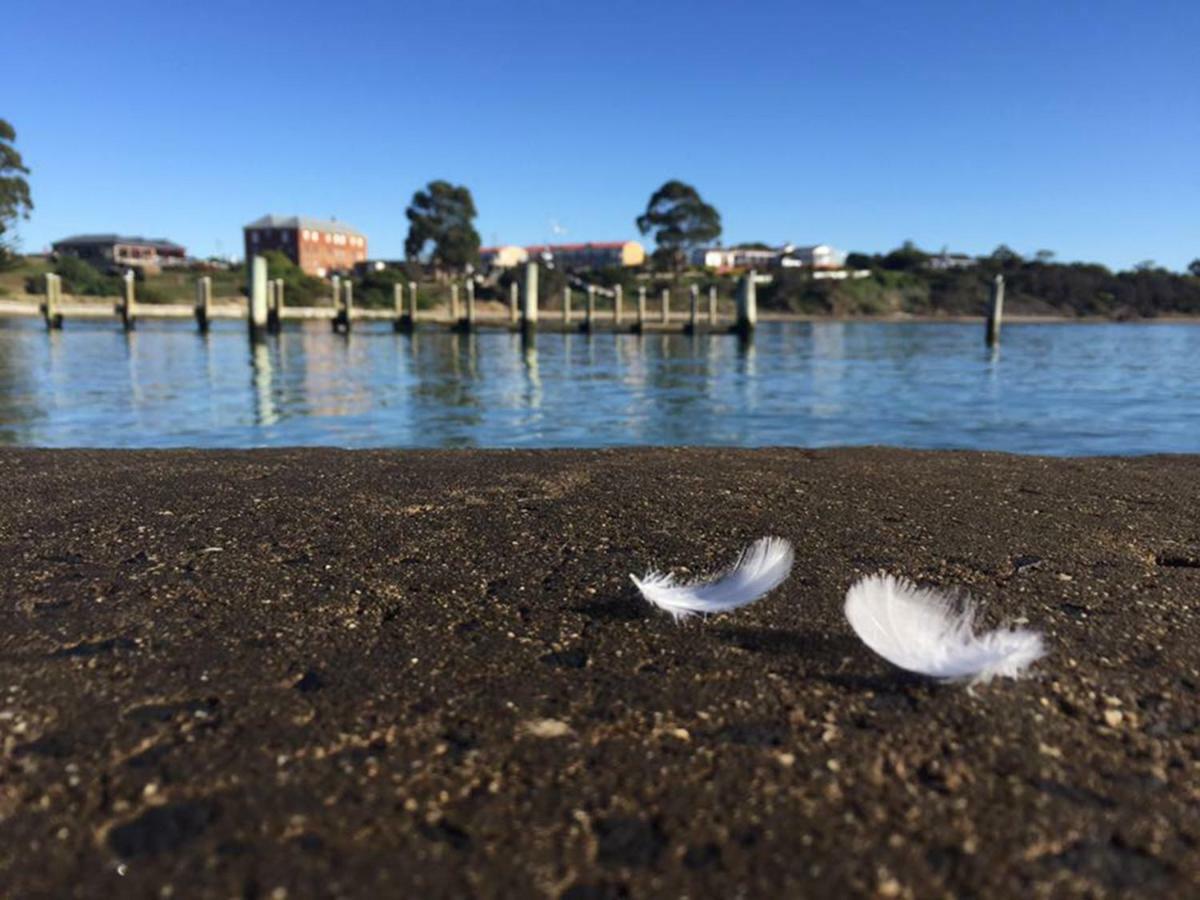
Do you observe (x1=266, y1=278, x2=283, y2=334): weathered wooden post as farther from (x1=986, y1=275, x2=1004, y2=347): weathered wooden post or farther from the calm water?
(x1=986, y1=275, x2=1004, y2=347): weathered wooden post

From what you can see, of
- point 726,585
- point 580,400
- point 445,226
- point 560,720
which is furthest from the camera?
point 445,226

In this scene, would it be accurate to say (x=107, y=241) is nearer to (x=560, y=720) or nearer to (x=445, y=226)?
(x=445, y=226)

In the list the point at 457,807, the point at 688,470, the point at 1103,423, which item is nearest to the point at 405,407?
the point at 688,470

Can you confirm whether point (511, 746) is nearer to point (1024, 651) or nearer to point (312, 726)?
point (312, 726)

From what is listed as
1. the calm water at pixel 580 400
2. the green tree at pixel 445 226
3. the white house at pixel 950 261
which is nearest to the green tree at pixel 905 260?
the white house at pixel 950 261

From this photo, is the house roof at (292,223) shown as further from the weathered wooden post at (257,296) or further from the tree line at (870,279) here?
the weathered wooden post at (257,296)

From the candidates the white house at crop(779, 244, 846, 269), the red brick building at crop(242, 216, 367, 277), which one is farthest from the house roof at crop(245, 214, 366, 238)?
the white house at crop(779, 244, 846, 269)

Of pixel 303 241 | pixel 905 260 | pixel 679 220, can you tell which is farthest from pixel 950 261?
pixel 303 241

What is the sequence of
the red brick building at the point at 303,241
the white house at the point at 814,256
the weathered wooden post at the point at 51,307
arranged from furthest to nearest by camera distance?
the white house at the point at 814,256 < the red brick building at the point at 303,241 < the weathered wooden post at the point at 51,307
